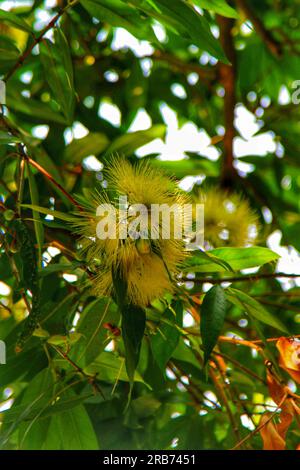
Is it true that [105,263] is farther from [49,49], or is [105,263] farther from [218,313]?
[49,49]

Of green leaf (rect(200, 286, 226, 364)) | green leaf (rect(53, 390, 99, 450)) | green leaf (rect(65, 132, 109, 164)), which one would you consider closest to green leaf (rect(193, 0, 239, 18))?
green leaf (rect(200, 286, 226, 364))

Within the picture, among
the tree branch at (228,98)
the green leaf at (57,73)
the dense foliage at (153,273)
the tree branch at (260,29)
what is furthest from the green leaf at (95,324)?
the tree branch at (260,29)

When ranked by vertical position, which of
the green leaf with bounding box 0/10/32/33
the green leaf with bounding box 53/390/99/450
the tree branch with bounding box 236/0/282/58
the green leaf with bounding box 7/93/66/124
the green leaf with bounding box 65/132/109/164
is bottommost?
the green leaf with bounding box 53/390/99/450

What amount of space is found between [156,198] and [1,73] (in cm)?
46

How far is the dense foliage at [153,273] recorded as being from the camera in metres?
0.84

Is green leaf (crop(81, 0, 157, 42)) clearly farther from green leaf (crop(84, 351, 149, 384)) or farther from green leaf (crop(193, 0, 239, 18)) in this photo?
green leaf (crop(84, 351, 149, 384))

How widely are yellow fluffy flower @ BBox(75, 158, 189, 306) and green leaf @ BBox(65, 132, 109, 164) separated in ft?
1.53

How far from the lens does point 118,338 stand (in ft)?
3.14

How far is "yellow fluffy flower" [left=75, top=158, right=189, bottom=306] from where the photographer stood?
779 mm

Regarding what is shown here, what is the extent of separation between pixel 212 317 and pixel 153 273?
85 mm

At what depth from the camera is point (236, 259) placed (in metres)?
0.89

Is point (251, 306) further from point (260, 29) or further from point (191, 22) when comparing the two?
point (260, 29)

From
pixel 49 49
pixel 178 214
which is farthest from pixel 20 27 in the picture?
pixel 178 214

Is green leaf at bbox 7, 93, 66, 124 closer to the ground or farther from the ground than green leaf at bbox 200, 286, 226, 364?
farther from the ground
